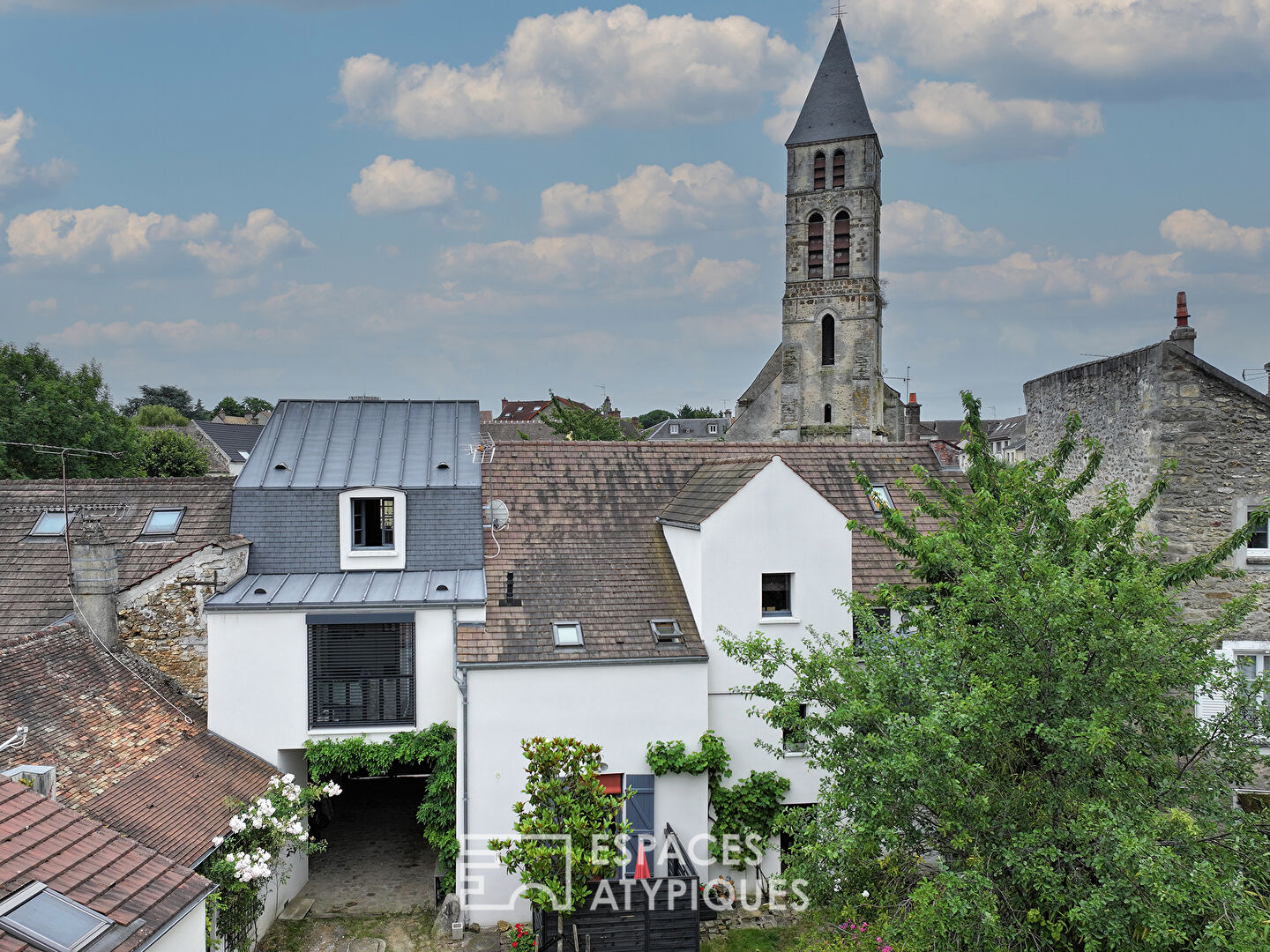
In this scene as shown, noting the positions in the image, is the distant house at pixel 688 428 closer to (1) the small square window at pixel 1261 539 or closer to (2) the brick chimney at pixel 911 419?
(2) the brick chimney at pixel 911 419

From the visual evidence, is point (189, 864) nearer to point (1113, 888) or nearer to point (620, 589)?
point (620, 589)

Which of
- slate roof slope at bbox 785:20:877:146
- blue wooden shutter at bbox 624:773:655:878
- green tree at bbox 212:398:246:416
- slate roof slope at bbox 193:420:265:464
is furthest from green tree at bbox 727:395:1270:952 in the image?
green tree at bbox 212:398:246:416

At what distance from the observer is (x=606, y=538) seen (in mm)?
17609

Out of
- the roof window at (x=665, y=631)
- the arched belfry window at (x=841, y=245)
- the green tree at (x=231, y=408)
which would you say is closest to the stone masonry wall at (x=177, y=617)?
the roof window at (x=665, y=631)

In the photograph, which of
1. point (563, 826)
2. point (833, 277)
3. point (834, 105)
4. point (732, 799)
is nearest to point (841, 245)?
point (833, 277)

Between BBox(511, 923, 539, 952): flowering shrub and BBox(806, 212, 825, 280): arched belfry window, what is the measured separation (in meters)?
43.2

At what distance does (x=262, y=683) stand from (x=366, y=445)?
18.1 feet

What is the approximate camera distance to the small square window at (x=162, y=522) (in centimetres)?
1720

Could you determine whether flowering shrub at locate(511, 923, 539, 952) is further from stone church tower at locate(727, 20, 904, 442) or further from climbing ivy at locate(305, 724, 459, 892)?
stone church tower at locate(727, 20, 904, 442)

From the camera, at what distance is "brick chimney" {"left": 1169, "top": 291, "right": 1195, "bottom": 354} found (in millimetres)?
14539

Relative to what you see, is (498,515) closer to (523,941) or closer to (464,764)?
(464,764)

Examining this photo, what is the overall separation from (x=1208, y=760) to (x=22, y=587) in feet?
63.6

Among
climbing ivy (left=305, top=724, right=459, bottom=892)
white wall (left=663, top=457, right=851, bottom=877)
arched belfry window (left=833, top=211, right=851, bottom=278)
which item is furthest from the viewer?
arched belfry window (left=833, top=211, right=851, bottom=278)

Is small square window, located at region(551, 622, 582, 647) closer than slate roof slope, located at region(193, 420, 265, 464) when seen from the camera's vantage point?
Yes
